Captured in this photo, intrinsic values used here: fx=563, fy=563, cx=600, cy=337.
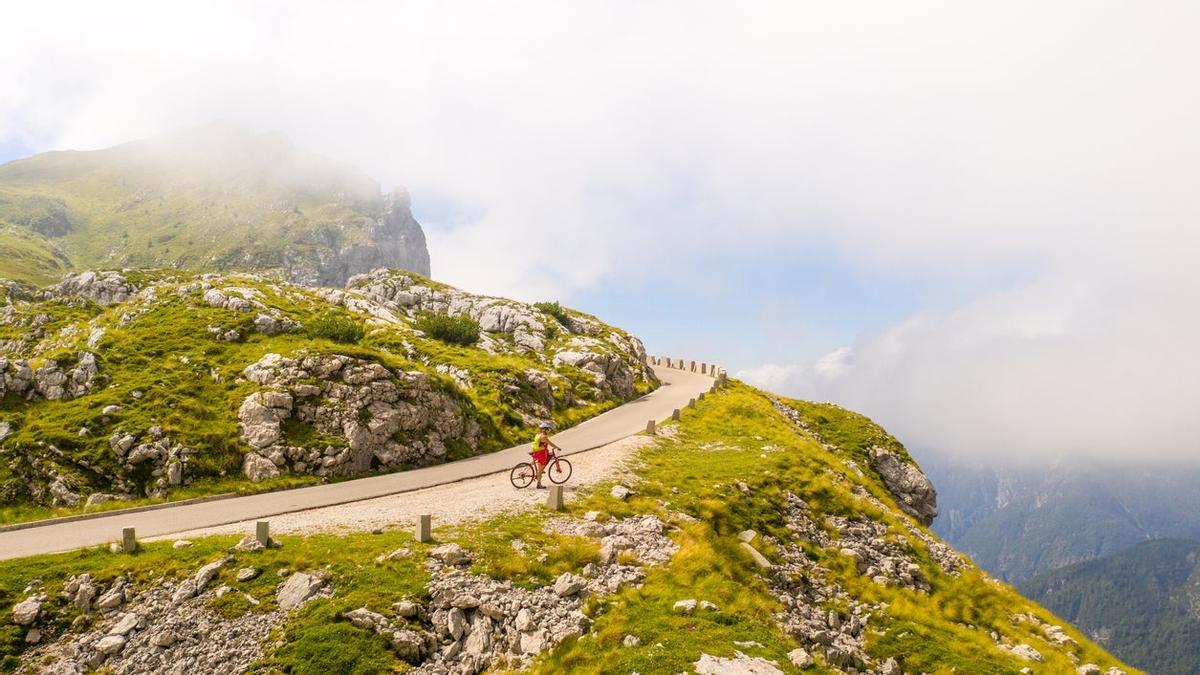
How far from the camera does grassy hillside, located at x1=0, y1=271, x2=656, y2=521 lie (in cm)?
2905

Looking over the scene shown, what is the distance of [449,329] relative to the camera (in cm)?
6050

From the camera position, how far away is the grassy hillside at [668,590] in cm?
1619

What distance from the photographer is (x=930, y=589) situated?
2712cm

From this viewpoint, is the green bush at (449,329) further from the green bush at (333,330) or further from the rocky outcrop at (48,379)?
the rocky outcrop at (48,379)

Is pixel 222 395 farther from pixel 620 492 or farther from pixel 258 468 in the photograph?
pixel 620 492

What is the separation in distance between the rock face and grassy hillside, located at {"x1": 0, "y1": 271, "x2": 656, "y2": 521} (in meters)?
28.2

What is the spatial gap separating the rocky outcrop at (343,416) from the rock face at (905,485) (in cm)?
4071

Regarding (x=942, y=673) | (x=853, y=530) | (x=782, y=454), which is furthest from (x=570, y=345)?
(x=942, y=673)

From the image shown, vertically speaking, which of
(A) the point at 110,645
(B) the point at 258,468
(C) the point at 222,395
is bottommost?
(A) the point at 110,645

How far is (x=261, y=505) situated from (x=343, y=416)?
844 cm

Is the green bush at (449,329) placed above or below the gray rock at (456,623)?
above

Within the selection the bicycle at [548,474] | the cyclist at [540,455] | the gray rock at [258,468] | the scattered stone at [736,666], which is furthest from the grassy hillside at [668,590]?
the gray rock at [258,468]

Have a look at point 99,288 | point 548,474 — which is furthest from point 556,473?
point 99,288

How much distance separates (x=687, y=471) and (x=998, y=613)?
16170 mm
